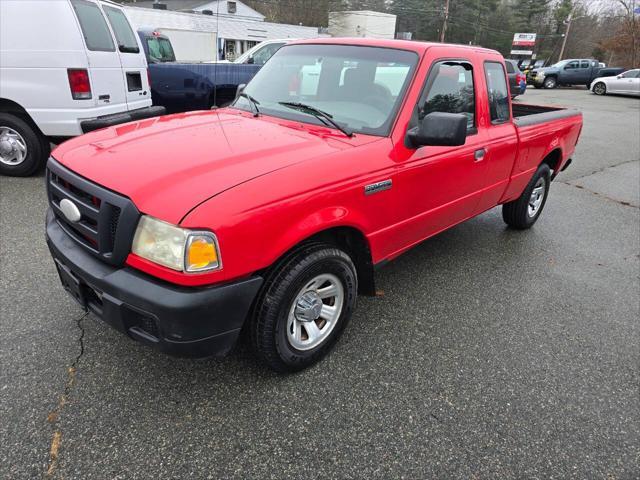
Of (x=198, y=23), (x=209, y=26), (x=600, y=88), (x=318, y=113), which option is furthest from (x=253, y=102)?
(x=198, y=23)

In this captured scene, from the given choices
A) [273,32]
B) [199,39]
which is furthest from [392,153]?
[273,32]

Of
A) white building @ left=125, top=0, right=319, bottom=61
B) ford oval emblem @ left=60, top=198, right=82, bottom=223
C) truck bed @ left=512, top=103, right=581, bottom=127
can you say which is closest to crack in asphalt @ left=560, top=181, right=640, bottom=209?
truck bed @ left=512, top=103, right=581, bottom=127

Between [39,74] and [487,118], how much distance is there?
15.9 ft

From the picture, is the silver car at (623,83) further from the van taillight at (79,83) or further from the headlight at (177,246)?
the headlight at (177,246)

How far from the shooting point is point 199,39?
2886 centimetres

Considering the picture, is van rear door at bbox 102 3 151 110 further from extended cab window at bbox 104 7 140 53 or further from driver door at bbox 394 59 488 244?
driver door at bbox 394 59 488 244

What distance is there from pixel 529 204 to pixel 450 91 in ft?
7.61

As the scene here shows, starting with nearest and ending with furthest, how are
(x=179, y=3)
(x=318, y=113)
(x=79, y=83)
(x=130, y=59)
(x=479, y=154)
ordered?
1. (x=318, y=113)
2. (x=479, y=154)
3. (x=79, y=83)
4. (x=130, y=59)
5. (x=179, y=3)

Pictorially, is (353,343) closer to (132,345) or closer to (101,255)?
(132,345)

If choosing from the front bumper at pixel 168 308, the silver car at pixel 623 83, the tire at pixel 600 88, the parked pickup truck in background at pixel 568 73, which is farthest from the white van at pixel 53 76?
the parked pickup truck in background at pixel 568 73

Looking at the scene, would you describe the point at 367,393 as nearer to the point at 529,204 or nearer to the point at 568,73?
the point at 529,204

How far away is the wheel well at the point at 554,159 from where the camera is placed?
494 cm

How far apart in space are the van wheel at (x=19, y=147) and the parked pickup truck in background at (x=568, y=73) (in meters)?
29.3

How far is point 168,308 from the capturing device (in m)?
1.92
